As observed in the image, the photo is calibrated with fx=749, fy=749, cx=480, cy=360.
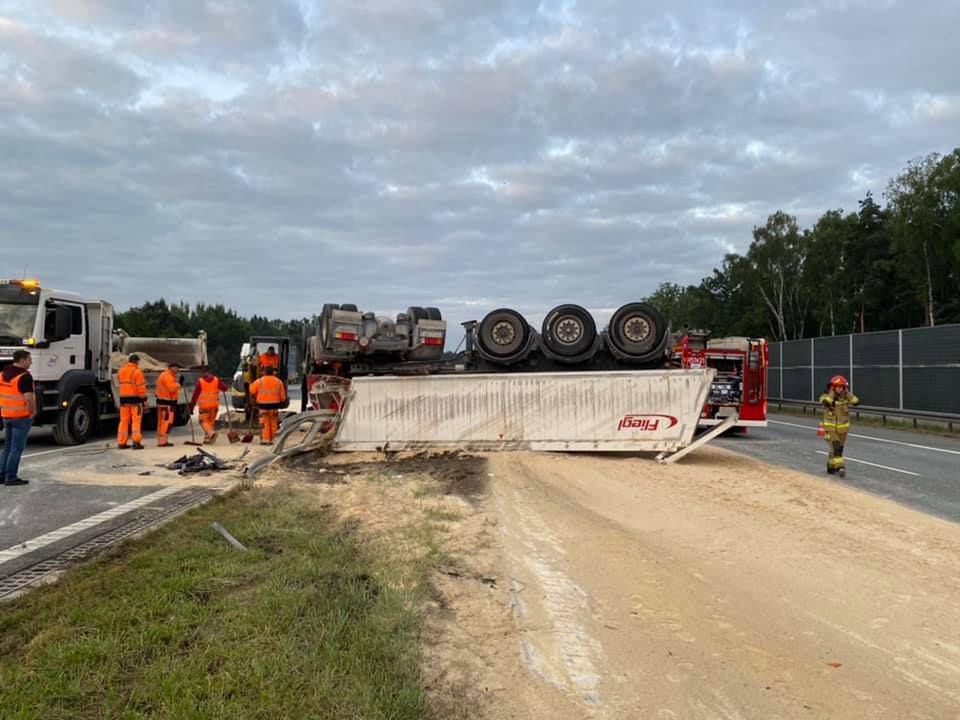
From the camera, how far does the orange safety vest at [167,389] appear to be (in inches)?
547

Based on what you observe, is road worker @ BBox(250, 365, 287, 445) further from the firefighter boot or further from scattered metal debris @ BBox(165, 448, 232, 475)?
the firefighter boot

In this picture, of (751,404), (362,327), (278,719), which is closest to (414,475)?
(362,327)

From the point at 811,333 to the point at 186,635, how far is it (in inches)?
2536

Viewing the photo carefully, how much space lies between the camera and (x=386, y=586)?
4.82m

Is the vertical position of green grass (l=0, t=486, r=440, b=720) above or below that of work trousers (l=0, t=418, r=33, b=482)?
below

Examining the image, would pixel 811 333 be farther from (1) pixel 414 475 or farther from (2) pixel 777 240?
(1) pixel 414 475

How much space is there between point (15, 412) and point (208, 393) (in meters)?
5.06

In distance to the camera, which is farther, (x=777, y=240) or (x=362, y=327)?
A: (x=777, y=240)

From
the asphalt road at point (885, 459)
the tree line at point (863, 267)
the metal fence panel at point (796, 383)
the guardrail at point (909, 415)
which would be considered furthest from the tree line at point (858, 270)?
the asphalt road at point (885, 459)

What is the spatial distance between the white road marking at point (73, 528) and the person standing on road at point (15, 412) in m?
1.93

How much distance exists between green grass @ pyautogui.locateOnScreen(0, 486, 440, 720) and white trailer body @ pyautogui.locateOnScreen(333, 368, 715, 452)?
5.53m

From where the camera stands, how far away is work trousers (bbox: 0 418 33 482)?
915 centimetres

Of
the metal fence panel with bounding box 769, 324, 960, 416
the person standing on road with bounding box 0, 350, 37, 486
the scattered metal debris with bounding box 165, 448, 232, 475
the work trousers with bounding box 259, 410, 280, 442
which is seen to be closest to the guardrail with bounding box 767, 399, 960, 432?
the metal fence panel with bounding box 769, 324, 960, 416

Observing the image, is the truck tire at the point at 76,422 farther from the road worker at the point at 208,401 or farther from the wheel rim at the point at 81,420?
the road worker at the point at 208,401
